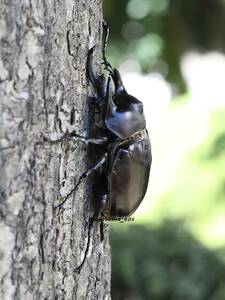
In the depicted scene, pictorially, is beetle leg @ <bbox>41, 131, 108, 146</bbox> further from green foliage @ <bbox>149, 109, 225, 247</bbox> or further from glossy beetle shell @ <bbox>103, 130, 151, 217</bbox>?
green foliage @ <bbox>149, 109, 225, 247</bbox>

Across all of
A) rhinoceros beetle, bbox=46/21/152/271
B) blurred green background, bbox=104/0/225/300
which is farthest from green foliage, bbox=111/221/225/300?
rhinoceros beetle, bbox=46/21/152/271

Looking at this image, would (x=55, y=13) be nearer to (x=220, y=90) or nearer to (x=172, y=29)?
(x=220, y=90)

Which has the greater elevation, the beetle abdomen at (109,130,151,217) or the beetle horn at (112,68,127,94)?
the beetle horn at (112,68,127,94)

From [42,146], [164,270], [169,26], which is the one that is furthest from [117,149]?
[169,26]

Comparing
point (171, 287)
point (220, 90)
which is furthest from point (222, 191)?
point (220, 90)

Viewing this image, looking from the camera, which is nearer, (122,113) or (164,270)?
(122,113)

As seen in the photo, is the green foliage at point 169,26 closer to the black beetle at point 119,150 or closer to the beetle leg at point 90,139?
the black beetle at point 119,150

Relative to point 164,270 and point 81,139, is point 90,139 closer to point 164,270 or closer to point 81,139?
point 81,139
